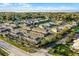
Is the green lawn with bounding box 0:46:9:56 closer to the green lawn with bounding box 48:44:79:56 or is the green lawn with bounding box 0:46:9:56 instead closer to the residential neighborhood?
the residential neighborhood

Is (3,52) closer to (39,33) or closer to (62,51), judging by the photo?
(39,33)

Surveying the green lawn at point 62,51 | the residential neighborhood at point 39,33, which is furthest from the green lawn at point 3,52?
the green lawn at point 62,51

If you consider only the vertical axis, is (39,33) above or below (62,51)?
above

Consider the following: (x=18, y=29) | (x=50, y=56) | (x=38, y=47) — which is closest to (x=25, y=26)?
(x=18, y=29)

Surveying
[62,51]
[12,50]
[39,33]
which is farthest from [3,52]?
[62,51]

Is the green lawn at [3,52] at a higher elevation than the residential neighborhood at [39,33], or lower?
lower

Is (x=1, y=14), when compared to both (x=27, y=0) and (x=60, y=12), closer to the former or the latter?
(x=27, y=0)

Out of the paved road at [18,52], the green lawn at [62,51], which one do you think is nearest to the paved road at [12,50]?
the paved road at [18,52]

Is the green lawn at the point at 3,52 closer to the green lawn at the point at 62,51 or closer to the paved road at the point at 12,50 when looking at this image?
the paved road at the point at 12,50

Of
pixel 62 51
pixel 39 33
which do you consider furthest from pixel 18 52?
pixel 62 51

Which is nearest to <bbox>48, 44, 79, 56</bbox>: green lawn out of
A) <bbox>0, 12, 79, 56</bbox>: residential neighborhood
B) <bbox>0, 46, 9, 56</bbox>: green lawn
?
<bbox>0, 12, 79, 56</bbox>: residential neighborhood

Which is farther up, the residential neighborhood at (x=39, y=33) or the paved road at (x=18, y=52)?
the residential neighborhood at (x=39, y=33)
